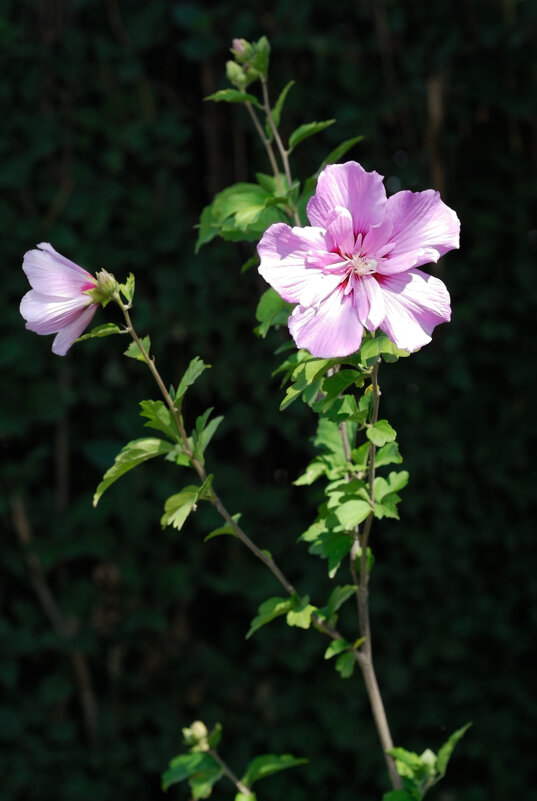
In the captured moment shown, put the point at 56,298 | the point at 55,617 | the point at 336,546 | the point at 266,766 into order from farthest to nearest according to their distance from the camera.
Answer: the point at 55,617, the point at 266,766, the point at 336,546, the point at 56,298

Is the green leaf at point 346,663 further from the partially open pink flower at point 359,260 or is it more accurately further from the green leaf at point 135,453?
the partially open pink flower at point 359,260

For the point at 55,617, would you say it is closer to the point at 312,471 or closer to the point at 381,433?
the point at 312,471

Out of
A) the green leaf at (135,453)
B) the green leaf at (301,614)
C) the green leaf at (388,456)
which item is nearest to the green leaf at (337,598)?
the green leaf at (301,614)

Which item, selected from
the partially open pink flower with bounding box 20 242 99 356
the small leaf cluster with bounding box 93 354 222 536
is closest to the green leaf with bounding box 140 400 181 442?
the small leaf cluster with bounding box 93 354 222 536

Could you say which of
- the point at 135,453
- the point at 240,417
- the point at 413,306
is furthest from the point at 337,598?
the point at 240,417

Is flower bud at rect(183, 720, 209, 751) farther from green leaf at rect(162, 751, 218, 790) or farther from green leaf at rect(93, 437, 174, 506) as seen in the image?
green leaf at rect(93, 437, 174, 506)

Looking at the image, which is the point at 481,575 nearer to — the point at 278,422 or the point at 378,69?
the point at 278,422
